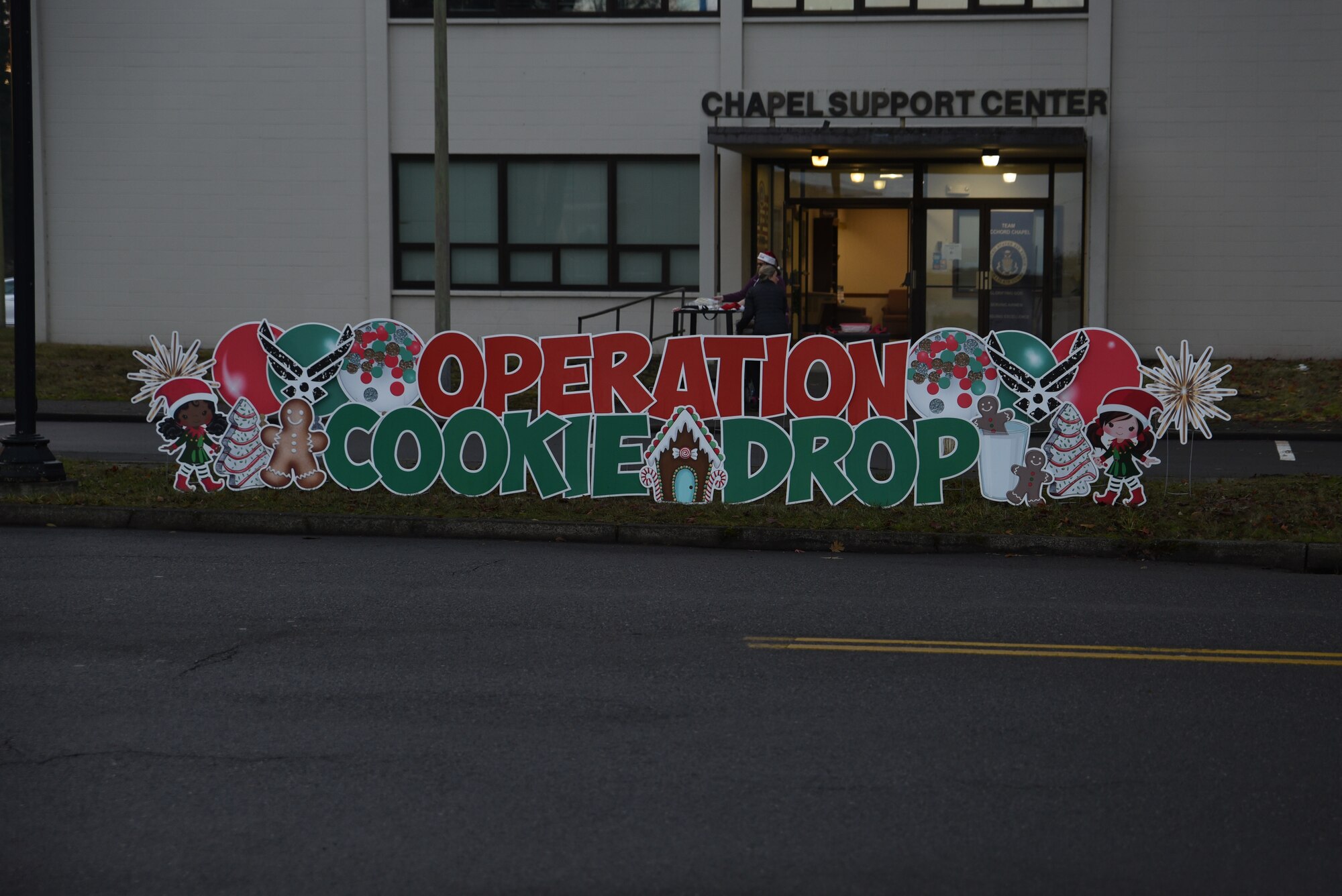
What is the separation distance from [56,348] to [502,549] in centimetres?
1627

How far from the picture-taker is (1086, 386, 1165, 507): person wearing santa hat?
11992 mm

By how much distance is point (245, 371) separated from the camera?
12.9 m

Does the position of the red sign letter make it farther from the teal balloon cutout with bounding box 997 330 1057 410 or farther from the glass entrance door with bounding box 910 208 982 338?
the glass entrance door with bounding box 910 208 982 338

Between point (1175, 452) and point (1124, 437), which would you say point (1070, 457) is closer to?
point (1124, 437)

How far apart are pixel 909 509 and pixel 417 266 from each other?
14.7 meters

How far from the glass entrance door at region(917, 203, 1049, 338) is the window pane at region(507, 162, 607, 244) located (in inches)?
213

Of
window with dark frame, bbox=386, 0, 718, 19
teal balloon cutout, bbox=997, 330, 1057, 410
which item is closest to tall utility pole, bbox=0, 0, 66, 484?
teal balloon cutout, bbox=997, 330, 1057, 410

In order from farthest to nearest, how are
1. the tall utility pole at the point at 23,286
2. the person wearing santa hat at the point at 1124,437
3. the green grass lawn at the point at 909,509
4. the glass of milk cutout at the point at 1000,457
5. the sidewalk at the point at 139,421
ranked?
the sidewalk at the point at 139,421
the tall utility pole at the point at 23,286
the glass of milk cutout at the point at 1000,457
the person wearing santa hat at the point at 1124,437
the green grass lawn at the point at 909,509

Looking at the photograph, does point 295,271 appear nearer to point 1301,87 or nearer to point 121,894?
point 1301,87

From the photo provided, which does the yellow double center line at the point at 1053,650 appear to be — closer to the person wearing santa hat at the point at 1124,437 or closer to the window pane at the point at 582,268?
the person wearing santa hat at the point at 1124,437

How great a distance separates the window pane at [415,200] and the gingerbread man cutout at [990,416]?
1427 centimetres

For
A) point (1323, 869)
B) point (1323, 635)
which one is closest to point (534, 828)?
point (1323, 869)

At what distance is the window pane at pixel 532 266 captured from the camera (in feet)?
81.0

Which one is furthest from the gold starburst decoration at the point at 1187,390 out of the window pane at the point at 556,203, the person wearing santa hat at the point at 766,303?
the window pane at the point at 556,203
